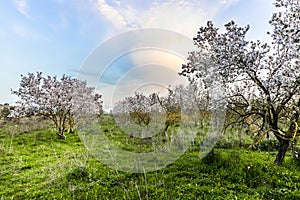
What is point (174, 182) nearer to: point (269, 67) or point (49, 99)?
point (269, 67)

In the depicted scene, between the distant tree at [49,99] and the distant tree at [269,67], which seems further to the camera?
the distant tree at [49,99]

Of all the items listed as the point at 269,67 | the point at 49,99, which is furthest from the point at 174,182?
the point at 49,99

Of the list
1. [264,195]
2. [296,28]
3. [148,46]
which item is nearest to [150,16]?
[148,46]

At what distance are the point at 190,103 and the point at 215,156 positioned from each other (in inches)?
251

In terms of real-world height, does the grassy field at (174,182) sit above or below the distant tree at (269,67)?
below

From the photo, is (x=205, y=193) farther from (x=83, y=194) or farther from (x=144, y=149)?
(x=144, y=149)

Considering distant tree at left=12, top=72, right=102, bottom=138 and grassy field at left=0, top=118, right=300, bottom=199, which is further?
distant tree at left=12, top=72, right=102, bottom=138

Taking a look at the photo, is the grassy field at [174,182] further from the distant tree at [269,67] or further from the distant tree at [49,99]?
the distant tree at [49,99]

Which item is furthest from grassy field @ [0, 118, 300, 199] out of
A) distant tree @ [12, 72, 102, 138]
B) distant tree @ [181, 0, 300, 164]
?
distant tree @ [12, 72, 102, 138]

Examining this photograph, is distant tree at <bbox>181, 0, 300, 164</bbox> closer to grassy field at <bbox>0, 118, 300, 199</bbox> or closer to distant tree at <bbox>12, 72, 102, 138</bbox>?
grassy field at <bbox>0, 118, 300, 199</bbox>

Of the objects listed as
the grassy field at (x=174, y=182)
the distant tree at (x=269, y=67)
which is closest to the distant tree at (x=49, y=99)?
the grassy field at (x=174, y=182)

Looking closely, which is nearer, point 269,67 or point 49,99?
point 269,67

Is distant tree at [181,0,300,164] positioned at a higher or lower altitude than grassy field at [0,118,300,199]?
higher

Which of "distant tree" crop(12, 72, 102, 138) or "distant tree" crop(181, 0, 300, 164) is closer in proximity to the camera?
"distant tree" crop(181, 0, 300, 164)
